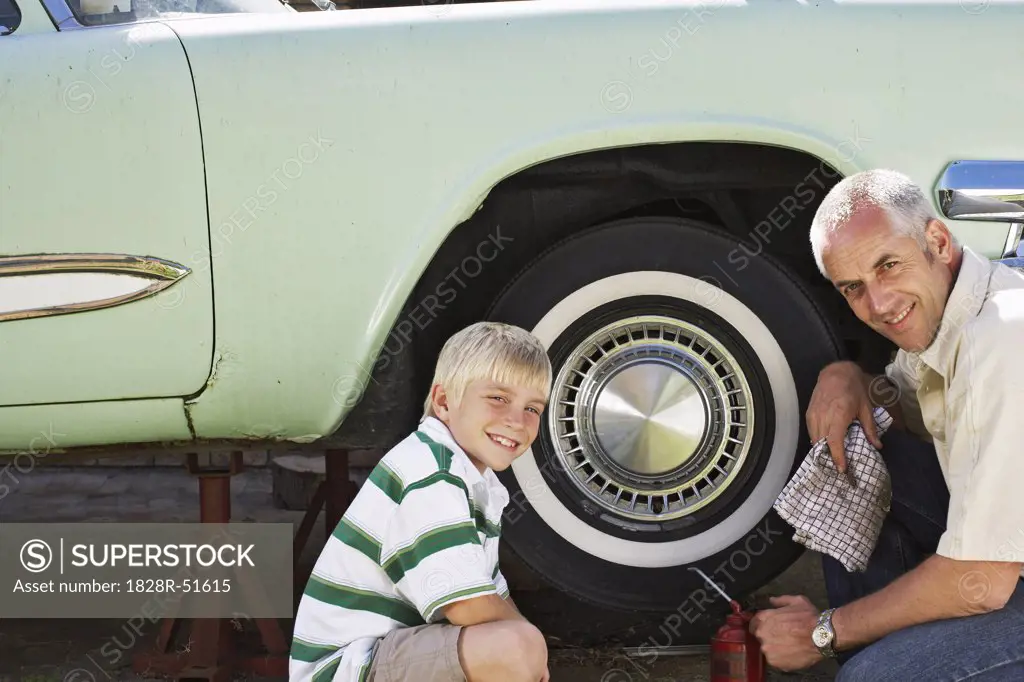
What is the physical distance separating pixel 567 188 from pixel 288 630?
1.48 metres

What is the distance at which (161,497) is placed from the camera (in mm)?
4984

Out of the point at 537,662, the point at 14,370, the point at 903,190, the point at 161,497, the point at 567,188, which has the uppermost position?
the point at 903,190

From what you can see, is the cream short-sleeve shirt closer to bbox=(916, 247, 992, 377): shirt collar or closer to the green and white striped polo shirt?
bbox=(916, 247, 992, 377): shirt collar

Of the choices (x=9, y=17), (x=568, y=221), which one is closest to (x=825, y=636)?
(x=568, y=221)

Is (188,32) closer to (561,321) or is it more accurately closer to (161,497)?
(561,321)

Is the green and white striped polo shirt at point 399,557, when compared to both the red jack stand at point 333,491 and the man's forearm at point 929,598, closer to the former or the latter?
the man's forearm at point 929,598

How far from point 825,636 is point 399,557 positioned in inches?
33.2

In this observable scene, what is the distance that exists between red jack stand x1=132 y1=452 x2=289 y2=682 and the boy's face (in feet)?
2.68

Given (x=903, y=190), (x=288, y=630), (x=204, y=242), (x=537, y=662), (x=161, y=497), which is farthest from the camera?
(x=161, y=497)

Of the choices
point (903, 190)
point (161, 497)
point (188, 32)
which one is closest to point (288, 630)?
point (188, 32)

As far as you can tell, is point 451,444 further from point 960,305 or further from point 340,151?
point 960,305

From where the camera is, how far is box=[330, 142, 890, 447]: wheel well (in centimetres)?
235

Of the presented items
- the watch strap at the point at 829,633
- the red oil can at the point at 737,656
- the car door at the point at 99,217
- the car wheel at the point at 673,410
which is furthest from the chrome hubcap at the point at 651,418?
A: the car door at the point at 99,217

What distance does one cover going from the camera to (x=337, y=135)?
7.20 ft
